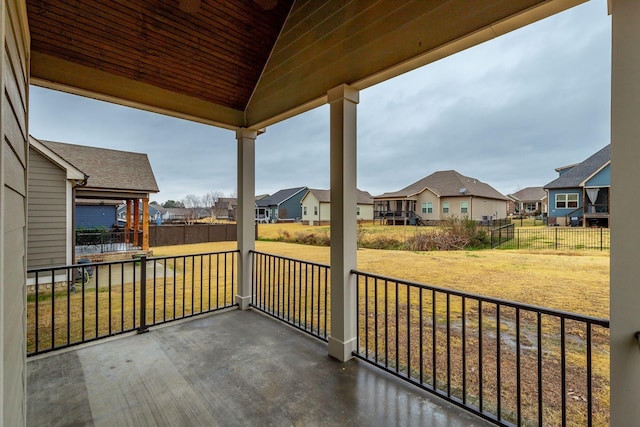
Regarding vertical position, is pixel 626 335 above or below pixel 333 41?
below

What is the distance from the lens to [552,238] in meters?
6.73

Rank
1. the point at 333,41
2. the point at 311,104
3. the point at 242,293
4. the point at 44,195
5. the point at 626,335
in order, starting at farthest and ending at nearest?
the point at 44,195 < the point at 242,293 < the point at 311,104 < the point at 333,41 < the point at 626,335

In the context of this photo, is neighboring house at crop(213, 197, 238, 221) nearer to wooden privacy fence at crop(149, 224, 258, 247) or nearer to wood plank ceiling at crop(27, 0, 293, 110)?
wooden privacy fence at crop(149, 224, 258, 247)

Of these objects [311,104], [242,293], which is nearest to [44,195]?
[242,293]

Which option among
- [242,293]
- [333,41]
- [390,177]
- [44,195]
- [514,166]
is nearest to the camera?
[333,41]

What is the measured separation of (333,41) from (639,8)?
2.10 m

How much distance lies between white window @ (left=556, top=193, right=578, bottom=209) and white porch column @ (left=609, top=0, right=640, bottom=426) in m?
3.67

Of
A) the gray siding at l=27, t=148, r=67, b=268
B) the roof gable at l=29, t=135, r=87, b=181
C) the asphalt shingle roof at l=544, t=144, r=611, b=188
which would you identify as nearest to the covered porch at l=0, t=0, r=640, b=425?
the asphalt shingle roof at l=544, t=144, r=611, b=188

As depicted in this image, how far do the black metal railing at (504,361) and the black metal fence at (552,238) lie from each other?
4.86 ft

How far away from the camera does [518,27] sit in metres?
1.78

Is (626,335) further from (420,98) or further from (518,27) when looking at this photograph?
(420,98)

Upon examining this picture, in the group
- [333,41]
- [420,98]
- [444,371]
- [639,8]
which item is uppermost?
[420,98]

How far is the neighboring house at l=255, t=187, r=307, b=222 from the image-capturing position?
89.0 feet

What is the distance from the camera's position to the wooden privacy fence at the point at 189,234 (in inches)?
484
